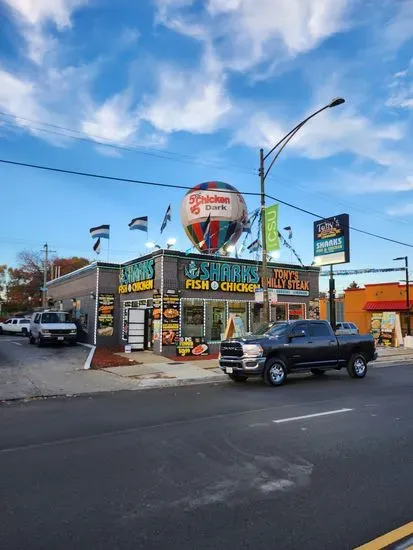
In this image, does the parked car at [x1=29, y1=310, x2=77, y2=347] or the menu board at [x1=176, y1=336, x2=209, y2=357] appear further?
the parked car at [x1=29, y1=310, x2=77, y2=347]

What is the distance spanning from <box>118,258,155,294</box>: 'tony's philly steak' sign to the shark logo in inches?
62.9

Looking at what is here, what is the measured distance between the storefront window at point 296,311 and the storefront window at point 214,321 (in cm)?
450

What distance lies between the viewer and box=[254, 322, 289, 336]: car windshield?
14469mm

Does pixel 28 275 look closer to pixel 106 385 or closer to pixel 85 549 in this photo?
pixel 106 385

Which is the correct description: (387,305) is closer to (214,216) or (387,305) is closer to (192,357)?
(214,216)

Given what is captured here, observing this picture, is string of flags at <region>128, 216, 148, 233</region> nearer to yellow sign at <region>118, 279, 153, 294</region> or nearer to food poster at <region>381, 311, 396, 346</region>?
yellow sign at <region>118, 279, 153, 294</region>

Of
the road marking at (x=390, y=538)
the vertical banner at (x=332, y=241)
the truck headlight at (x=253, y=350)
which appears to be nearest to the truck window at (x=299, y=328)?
the truck headlight at (x=253, y=350)

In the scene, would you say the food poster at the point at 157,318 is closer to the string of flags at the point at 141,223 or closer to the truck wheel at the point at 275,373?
the string of flags at the point at 141,223

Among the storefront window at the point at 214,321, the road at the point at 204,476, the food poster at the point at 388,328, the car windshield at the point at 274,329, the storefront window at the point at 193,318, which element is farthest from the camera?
the food poster at the point at 388,328

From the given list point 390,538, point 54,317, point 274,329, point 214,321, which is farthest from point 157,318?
point 390,538

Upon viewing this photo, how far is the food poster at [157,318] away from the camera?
21094 millimetres

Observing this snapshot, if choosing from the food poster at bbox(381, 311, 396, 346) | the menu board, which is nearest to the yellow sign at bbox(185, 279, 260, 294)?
the menu board

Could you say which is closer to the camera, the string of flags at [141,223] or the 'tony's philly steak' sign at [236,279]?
the 'tony's philly steak' sign at [236,279]

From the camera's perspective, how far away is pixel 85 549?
369 centimetres
